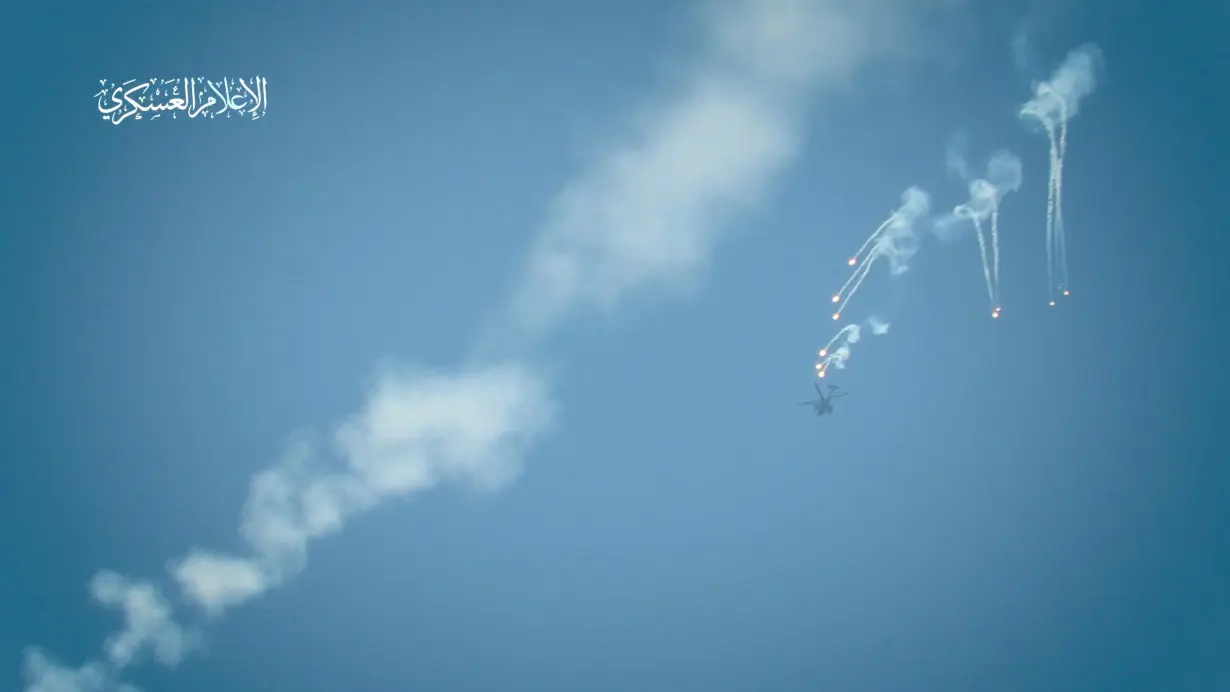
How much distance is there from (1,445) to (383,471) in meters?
15.9

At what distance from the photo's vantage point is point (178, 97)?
111 ft

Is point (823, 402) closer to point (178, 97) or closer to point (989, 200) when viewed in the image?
point (989, 200)

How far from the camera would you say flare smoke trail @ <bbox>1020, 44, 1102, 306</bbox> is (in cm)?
3238

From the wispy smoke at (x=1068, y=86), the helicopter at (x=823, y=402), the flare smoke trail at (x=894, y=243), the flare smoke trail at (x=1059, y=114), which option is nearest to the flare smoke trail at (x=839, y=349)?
the helicopter at (x=823, y=402)

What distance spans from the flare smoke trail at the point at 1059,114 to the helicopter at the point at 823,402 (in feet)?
36.2

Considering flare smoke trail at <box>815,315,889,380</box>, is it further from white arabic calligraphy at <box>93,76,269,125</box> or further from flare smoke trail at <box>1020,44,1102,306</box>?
white arabic calligraphy at <box>93,76,269,125</box>

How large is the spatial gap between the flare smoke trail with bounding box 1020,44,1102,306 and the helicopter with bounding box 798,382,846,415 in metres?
11.0

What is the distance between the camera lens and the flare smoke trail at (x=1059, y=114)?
32.4 meters

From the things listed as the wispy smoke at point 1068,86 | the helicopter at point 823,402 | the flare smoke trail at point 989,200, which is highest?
the wispy smoke at point 1068,86

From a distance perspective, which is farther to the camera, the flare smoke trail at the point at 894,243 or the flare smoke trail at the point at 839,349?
the flare smoke trail at the point at 839,349

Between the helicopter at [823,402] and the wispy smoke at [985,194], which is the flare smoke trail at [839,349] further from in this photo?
the wispy smoke at [985,194]

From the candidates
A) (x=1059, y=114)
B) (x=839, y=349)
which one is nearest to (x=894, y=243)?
(x=839, y=349)

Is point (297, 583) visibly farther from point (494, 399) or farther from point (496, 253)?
point (496, 253)

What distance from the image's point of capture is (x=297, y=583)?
31.8m
